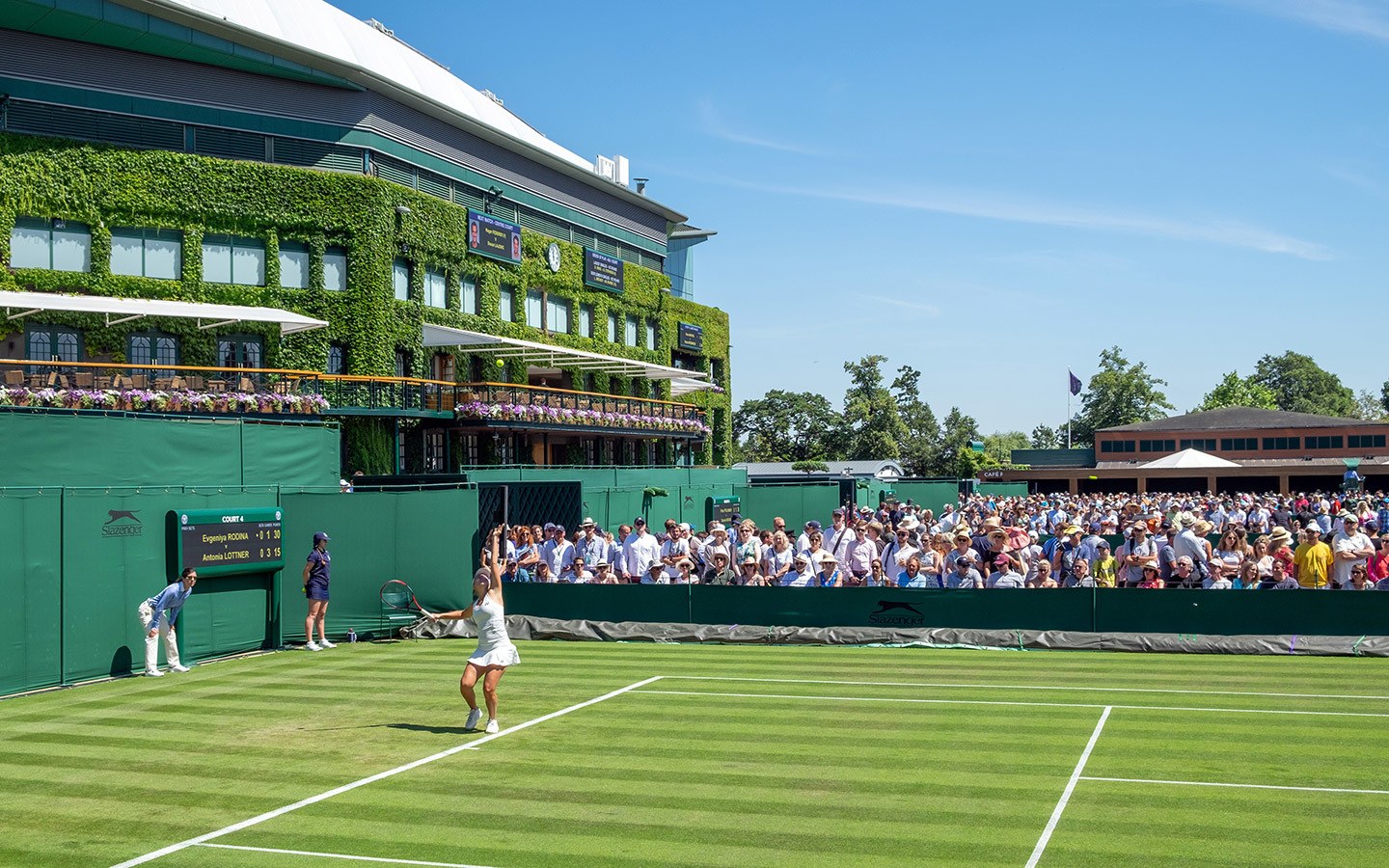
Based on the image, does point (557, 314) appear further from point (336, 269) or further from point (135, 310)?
point (135, 310)

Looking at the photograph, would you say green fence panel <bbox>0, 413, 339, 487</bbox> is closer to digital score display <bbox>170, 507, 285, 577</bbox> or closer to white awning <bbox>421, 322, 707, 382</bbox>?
digital score display <bbox>170, 507, 285, 577</bbox>

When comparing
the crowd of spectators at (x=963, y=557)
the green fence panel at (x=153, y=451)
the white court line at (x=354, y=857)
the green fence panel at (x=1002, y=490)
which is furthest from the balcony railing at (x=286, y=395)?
the white court line at (x=354, y=857)

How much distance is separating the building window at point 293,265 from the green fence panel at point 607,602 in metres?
23.9

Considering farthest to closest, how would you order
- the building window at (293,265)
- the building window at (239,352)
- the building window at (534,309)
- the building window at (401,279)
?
the building window at (534,309), the building window at (401,279), the building window at (293,265), the building window at (239,352)

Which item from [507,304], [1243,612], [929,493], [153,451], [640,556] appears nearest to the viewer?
[1243,612]

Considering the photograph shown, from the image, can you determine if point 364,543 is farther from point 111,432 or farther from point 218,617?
point 111,432

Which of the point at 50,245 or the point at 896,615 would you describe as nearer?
the point at 896,615

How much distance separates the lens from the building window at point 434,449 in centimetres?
4450

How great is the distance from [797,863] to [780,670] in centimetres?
949

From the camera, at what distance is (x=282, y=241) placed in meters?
43.1

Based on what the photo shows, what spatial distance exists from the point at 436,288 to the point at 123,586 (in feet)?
99.9

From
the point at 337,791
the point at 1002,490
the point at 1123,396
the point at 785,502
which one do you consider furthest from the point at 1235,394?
the point at 337,791

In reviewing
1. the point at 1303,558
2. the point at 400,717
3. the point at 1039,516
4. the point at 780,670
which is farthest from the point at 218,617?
the point at 1039,516

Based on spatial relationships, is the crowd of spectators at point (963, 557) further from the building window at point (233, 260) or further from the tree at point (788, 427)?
the tree at point (788, 427)
